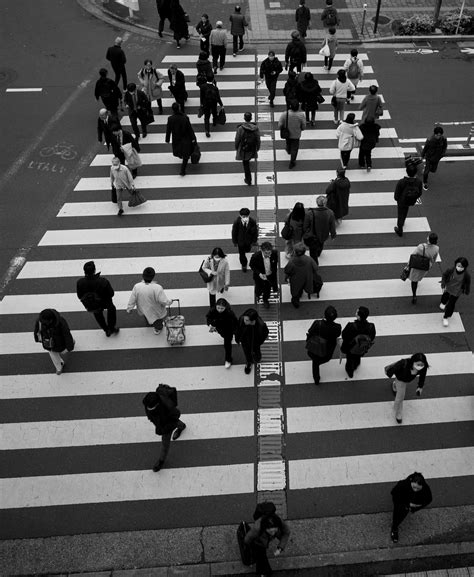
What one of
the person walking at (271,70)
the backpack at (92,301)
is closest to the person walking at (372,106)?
→ the person walking at (271,70)

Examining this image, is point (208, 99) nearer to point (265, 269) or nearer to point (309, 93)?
point (309, 93)

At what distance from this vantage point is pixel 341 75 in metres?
14.6

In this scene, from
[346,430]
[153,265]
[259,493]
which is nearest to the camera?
[259,493]

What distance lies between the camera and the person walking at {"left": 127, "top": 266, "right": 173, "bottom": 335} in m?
9.29

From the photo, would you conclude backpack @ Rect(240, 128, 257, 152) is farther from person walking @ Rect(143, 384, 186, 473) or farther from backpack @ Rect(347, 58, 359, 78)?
person walking @ Rect(143, 384, 186, 473)

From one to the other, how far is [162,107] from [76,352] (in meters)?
9.19

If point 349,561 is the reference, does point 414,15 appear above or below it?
above

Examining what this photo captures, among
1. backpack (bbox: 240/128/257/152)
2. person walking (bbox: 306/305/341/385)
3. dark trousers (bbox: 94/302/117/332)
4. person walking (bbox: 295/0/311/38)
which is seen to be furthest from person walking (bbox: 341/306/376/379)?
person walking (bbox: 295/0/311/38)

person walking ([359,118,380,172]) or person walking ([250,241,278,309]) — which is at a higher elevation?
person walking ([359,118,380,172])

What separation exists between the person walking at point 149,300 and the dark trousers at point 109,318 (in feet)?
1.10

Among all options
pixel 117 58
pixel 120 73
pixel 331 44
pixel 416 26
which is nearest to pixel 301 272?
pixel 117 58

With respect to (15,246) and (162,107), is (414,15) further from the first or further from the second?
(15,246)

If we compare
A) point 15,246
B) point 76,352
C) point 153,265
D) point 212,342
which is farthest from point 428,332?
point 15,246

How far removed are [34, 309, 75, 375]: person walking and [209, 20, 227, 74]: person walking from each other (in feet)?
38.9
